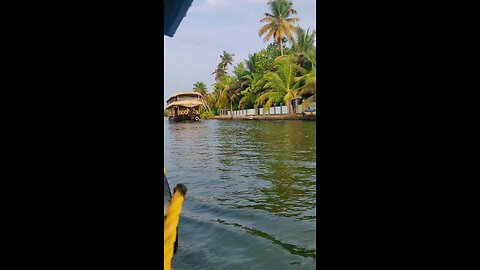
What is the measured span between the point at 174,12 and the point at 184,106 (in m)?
25.8

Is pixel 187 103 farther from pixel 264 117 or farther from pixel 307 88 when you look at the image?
pixel 307 88

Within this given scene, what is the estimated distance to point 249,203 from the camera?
866cm

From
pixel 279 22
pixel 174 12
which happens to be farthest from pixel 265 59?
pixel 174 12

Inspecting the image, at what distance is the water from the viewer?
4.47 metres

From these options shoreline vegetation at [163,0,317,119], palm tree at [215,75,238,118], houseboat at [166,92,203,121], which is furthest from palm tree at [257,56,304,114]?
palm tree at [215,75,238,118]

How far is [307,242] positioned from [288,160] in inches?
356

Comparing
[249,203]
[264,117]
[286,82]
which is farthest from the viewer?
[264,117]

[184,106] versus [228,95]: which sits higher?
[228,95]

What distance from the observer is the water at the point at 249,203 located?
4469mm

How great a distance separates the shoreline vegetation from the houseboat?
3.47ft

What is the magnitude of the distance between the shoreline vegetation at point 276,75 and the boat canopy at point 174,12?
13.3 meters
